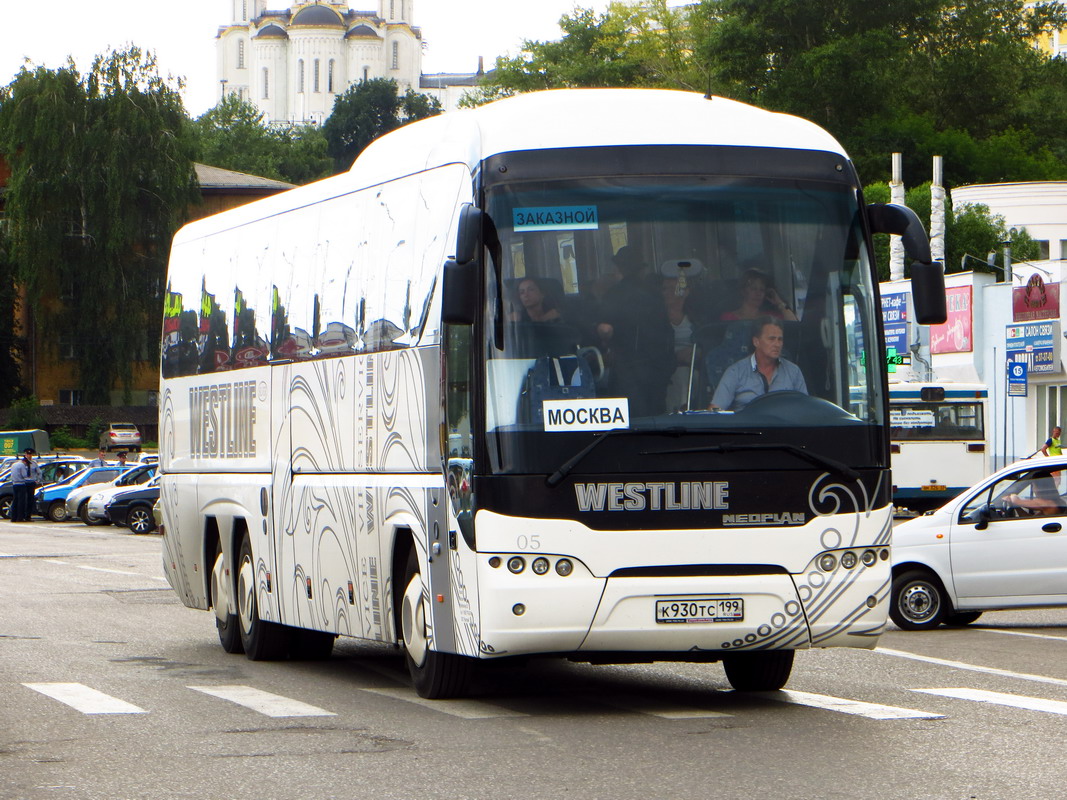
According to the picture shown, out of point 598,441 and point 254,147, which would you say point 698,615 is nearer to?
point 598,441

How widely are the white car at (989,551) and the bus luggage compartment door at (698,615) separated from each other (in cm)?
730

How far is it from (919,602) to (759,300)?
25.9 ft

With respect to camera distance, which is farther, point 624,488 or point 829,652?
point 829,652

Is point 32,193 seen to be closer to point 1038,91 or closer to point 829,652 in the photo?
point 1038,91

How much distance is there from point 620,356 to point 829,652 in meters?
5.54

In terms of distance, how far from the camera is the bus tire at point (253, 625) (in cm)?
1430

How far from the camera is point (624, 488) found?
981 centimetres

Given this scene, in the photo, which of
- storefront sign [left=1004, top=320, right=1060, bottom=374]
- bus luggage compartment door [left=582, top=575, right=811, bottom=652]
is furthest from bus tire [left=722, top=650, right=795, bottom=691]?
storefront sign [left=1004, top=320, right=1060, bottom=374]

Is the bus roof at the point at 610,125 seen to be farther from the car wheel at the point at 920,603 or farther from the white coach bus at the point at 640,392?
the car wheel at the point at 920,603

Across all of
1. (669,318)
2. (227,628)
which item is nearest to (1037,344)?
(227,628)

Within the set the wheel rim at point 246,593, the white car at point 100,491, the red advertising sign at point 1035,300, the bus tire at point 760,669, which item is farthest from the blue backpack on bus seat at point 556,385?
the red advertising sign at point 1035,300

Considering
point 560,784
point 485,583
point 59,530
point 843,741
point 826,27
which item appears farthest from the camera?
point 826,27

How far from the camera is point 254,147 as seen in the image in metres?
139

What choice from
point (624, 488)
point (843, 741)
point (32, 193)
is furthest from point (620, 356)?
point (32, 193)
